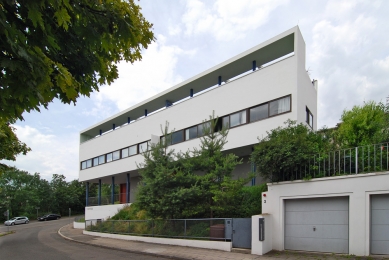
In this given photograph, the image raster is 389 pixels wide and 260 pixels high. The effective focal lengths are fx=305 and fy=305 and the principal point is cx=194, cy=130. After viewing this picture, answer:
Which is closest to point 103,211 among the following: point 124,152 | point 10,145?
point 124,152

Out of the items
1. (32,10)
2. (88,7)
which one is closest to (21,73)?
(32,10)

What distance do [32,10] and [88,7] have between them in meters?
1.16

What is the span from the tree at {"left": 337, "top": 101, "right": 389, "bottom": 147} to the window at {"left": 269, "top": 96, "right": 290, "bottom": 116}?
311cm

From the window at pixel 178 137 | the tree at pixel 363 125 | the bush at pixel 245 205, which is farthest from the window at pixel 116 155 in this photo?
the tree at pixel 363 125

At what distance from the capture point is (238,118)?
17.9 m

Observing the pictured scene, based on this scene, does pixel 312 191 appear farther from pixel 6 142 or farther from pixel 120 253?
pixel 6 142

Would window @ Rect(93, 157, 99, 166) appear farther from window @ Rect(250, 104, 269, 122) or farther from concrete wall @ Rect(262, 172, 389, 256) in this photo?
concrete wall @ Rect(262, 172, 389, 256)

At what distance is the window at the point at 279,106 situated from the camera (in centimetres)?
1555

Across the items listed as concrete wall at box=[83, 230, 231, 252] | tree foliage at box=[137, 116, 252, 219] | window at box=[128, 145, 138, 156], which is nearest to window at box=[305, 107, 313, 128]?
tree foliage at box=[137, 116, 252, 219]

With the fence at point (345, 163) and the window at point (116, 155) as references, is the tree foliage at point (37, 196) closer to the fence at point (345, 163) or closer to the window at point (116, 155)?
the window at point (116, 155)

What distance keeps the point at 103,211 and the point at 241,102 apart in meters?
17.5

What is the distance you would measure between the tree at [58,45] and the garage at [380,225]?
8573 mm

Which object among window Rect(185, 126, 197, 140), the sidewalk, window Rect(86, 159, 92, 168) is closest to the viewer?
the sidewalk

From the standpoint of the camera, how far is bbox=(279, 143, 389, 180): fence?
9.93m
